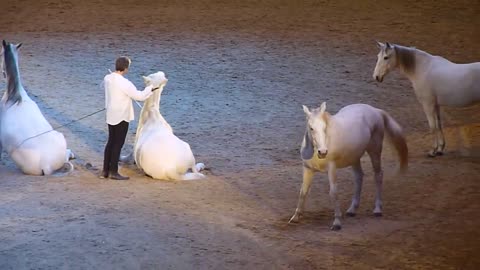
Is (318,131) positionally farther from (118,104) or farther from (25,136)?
(25,136)

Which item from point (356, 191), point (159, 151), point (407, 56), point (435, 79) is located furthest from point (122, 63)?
point (435, 79)

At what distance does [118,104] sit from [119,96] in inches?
3.2

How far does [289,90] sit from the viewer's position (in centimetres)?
1215

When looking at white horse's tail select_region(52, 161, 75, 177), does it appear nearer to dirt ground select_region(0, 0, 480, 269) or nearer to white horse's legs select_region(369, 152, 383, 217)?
dirt ground select_region(0, 0, 480, 269)

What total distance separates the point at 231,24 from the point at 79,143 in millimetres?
5611

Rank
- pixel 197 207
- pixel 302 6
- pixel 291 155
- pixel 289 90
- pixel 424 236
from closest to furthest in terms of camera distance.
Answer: pixel 424 236, pixel 197 207, pixel 291 155, pixel 289 90, pixel 302 6

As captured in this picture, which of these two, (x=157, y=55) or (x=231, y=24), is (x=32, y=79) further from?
(x=231, y=24)

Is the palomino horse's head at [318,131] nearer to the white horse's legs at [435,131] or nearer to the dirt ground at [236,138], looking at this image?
the dirt ground at [236,138]

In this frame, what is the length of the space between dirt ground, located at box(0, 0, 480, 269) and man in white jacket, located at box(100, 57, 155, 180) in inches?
11.4

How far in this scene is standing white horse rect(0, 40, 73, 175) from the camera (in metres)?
9.03

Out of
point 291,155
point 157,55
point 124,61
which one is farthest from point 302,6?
point 124,61

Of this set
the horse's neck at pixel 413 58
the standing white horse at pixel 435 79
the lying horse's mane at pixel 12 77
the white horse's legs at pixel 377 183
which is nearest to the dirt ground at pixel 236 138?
the white horse's legs at pixel 377 183

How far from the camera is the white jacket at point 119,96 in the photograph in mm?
8750

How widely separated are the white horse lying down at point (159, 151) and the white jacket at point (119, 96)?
1.19 ft
